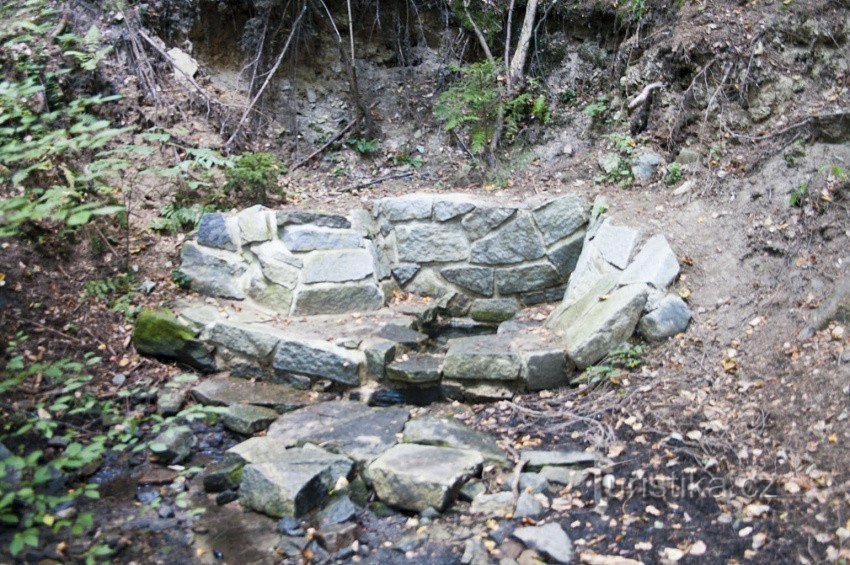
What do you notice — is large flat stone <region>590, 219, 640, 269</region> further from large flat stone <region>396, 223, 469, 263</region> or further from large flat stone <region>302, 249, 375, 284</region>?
large flat stone <region>302, 249, 375, 284</region>

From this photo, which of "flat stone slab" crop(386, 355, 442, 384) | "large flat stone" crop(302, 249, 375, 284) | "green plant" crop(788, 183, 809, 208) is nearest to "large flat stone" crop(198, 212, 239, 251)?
"large flat stone" crop(302, 249, 375, 284)

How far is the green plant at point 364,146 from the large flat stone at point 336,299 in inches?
108

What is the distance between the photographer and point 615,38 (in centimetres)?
829

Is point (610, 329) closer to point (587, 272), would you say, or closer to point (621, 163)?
point (587, 272)

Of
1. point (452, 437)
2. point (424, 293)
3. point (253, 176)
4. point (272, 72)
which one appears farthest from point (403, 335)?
point (272, 72)

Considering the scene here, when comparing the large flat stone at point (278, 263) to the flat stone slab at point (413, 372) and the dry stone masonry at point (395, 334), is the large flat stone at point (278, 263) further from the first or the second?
the flat stone slab at point (413, 372)

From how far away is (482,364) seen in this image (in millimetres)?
5293

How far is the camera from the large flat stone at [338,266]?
632 centimetres

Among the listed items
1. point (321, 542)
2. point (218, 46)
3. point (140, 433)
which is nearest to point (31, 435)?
point (140, 433)

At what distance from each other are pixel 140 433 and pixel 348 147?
5.04m

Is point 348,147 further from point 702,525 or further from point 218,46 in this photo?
point 702,525

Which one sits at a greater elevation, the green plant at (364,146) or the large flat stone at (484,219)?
the green plant at (364,146)

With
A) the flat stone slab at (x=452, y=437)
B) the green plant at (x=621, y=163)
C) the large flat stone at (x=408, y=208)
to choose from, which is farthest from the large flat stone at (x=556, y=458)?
the green plant at (x=621, y=163)

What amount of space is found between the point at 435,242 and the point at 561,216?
1.37 meters
